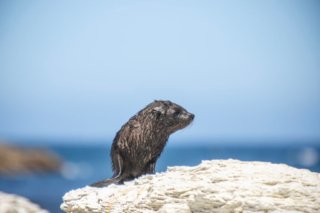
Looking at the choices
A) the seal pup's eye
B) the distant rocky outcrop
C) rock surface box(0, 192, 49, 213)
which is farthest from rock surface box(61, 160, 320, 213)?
the distant rocky outcrop

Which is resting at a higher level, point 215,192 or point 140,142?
point 140,142

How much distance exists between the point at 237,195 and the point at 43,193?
24516mm

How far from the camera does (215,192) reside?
743 cm

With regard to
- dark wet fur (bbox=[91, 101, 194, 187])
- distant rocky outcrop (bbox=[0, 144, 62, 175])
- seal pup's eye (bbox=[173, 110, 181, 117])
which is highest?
distant rocky outcrop (bbox=[0, 144, 62, 175])

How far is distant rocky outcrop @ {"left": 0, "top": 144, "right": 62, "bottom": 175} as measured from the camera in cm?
3569

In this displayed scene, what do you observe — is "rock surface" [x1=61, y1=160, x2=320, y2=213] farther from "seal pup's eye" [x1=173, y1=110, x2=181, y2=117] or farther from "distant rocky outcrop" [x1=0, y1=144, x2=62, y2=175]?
"distant rocky outcrop" [x1=0, y1=144, x2=62, y2=175]

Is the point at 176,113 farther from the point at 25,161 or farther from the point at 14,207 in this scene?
the point at 25,161

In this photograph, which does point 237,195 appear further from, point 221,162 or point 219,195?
point 221,162

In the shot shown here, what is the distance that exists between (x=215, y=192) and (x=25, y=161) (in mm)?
30897

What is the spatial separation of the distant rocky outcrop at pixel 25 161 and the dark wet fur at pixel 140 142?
2736cm

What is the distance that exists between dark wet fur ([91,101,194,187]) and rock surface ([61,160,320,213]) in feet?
2.10

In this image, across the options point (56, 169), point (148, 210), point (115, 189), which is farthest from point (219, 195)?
point (56, 169)

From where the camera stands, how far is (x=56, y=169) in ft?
131

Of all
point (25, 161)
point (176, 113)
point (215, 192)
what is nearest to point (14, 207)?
point (176, 113)
